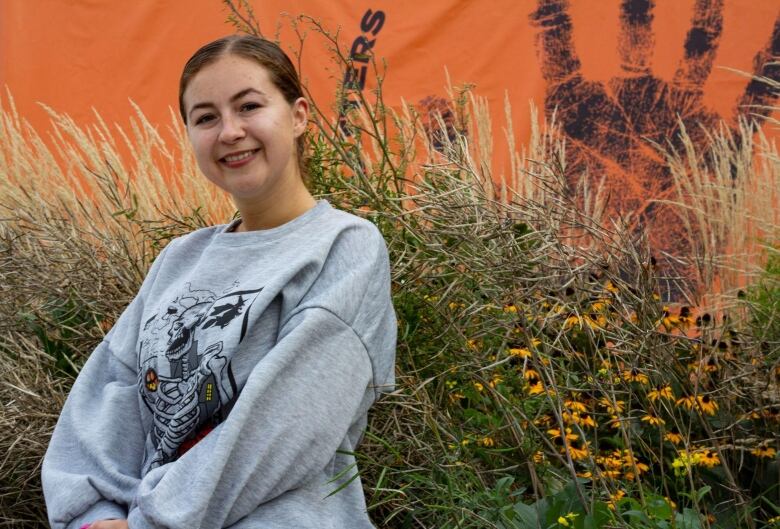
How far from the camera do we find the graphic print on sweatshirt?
5.69ft

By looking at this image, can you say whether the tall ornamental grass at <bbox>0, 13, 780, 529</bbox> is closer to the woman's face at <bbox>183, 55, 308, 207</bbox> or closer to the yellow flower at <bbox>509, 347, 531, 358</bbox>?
the yellow flower at <bbox>509, 347, 531, 358</bbox>

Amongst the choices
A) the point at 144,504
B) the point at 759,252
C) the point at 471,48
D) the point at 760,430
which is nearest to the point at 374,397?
the point at 144,504

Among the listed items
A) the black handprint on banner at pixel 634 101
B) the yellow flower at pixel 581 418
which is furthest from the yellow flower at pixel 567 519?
the black handprint on banner at pixel 634 101

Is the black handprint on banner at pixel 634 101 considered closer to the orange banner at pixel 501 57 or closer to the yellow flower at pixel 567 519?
the orange banner at pixel 501 57

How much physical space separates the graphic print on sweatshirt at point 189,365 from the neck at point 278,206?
0.16 m

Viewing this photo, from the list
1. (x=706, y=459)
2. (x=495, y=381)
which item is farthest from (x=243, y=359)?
(x=706, y=459)

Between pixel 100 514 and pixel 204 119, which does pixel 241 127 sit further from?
pixel 100 514

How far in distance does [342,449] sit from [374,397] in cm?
11

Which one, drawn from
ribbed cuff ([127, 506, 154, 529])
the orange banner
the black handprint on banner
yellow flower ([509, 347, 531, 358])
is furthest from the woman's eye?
the black handprint on banner

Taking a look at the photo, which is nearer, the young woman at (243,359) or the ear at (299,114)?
the young woman at (243,359)

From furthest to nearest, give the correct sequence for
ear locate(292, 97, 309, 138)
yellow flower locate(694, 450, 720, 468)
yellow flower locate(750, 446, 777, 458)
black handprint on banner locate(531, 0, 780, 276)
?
black handprint on banner locate(531, 0, 780, 276)
yellow flower locate(750, 446, 777, 458)
yellow flower locate(694, 450, 720, 468)
ear locate(292, 97, 309, 138)

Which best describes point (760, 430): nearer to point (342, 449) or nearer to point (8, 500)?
point (342, 449)

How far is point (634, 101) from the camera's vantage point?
462 cm

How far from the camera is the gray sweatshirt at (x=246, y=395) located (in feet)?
5.43
